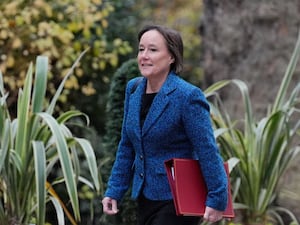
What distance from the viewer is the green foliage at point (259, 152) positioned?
6293 millimetres

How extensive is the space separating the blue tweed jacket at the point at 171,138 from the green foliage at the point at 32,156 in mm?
880

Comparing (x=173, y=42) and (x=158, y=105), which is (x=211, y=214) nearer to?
(x=158, y=105)

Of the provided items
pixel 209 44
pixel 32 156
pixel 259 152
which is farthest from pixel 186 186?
pixel 209 44

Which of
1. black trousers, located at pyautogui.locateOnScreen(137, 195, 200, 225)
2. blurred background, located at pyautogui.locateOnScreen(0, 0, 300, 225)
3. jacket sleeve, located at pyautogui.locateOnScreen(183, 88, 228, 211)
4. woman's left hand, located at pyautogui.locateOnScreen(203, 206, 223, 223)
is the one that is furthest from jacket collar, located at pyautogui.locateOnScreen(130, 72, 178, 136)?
blurred background, located at pyautogui.locateOnScreen(0, 0, 300, 225)

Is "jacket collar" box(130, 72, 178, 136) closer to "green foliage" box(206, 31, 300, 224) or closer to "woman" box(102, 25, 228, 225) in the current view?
"woman" box(102, 25, 228, 225)

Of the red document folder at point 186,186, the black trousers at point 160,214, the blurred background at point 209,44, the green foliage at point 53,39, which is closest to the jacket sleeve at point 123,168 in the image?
the black trousers at point 160,214

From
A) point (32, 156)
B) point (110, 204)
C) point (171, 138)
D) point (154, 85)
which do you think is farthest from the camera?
point (32, 156)

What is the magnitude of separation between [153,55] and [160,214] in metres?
0.75

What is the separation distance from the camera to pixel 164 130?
4223 mm

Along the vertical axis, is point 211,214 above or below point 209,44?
below

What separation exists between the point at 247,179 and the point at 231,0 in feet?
8.12

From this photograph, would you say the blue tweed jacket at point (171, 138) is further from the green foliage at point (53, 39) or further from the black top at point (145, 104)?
the green foliage at point (53, 39)

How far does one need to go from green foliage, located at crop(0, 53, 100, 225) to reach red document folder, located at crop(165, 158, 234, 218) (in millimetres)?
1088

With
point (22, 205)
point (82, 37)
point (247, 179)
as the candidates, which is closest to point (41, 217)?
A: point (22, 205)
